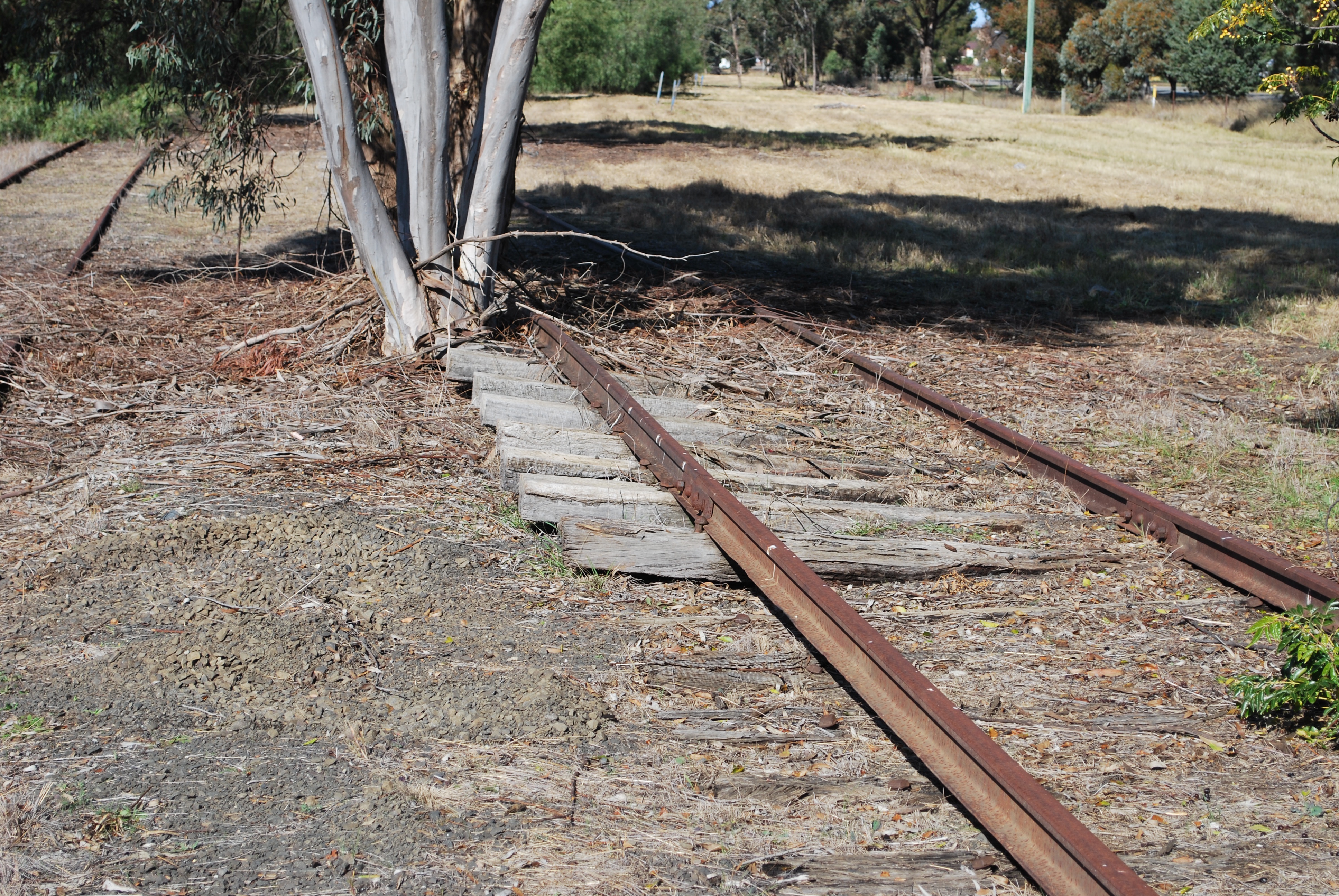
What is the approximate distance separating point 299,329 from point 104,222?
23.6ft

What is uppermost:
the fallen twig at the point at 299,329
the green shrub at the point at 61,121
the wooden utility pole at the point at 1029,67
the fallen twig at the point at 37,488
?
the wooden utility pole at the point at 1029,67

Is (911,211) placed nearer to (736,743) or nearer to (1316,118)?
(736,743)

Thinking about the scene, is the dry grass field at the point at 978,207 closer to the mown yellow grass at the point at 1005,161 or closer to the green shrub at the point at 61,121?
the mown yellow grass at the point at 1005,161

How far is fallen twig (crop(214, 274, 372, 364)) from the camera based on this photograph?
7.45 meters

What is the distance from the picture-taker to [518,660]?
390 centimetres

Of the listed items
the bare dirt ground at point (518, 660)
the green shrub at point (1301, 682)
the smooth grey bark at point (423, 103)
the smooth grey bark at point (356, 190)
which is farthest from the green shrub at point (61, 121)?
the green shrub at point (1301, 682)

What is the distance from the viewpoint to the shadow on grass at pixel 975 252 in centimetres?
1079

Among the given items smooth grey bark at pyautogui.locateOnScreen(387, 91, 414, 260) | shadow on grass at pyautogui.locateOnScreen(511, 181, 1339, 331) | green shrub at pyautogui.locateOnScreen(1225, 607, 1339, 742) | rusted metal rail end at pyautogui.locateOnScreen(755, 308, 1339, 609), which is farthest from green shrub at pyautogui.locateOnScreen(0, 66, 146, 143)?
green shrub at pyautogui.locateOnScreen(1225, 607, 1339, 742)

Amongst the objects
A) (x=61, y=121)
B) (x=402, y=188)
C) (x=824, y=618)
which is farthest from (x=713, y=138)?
(x=824, y=618)

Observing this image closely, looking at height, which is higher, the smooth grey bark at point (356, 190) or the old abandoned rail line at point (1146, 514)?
the smooth grey bark at point (356, 190)

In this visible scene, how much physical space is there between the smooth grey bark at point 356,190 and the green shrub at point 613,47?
43525 millimetres

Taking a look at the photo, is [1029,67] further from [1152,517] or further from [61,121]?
[1152,517]

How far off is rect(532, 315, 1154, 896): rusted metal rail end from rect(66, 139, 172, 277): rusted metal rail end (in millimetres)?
7562

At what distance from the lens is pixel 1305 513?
5.47 m
